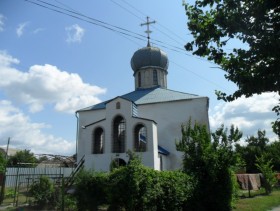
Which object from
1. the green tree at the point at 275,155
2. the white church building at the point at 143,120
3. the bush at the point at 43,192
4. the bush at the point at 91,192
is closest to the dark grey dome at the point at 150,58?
the white church building at the point at 143,120

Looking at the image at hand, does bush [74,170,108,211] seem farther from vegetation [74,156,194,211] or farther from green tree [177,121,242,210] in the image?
green tree [177,121,242,210]

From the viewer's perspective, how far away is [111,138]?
2375cm

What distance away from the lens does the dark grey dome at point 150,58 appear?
35281mm

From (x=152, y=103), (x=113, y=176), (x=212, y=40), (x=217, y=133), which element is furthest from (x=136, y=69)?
(x=212, y=40)

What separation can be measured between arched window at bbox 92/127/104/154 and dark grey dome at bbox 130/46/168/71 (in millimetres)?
13017

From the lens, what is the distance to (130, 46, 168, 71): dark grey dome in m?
35.3

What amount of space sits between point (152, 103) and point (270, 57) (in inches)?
850

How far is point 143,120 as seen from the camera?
2331 centimetres

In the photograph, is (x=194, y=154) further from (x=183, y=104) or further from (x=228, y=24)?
(x=183, y=104)

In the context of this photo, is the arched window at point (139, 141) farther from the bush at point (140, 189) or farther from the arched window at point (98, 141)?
the bush at point (140, 189)

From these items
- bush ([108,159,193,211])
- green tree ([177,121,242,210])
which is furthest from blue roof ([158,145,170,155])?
bush ([108,159,193,211])

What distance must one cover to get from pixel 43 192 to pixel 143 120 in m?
10.3

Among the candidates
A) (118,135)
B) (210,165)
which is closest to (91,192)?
(210,165)

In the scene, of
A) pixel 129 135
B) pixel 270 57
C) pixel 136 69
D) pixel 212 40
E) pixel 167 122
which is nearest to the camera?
pixel 270 57
